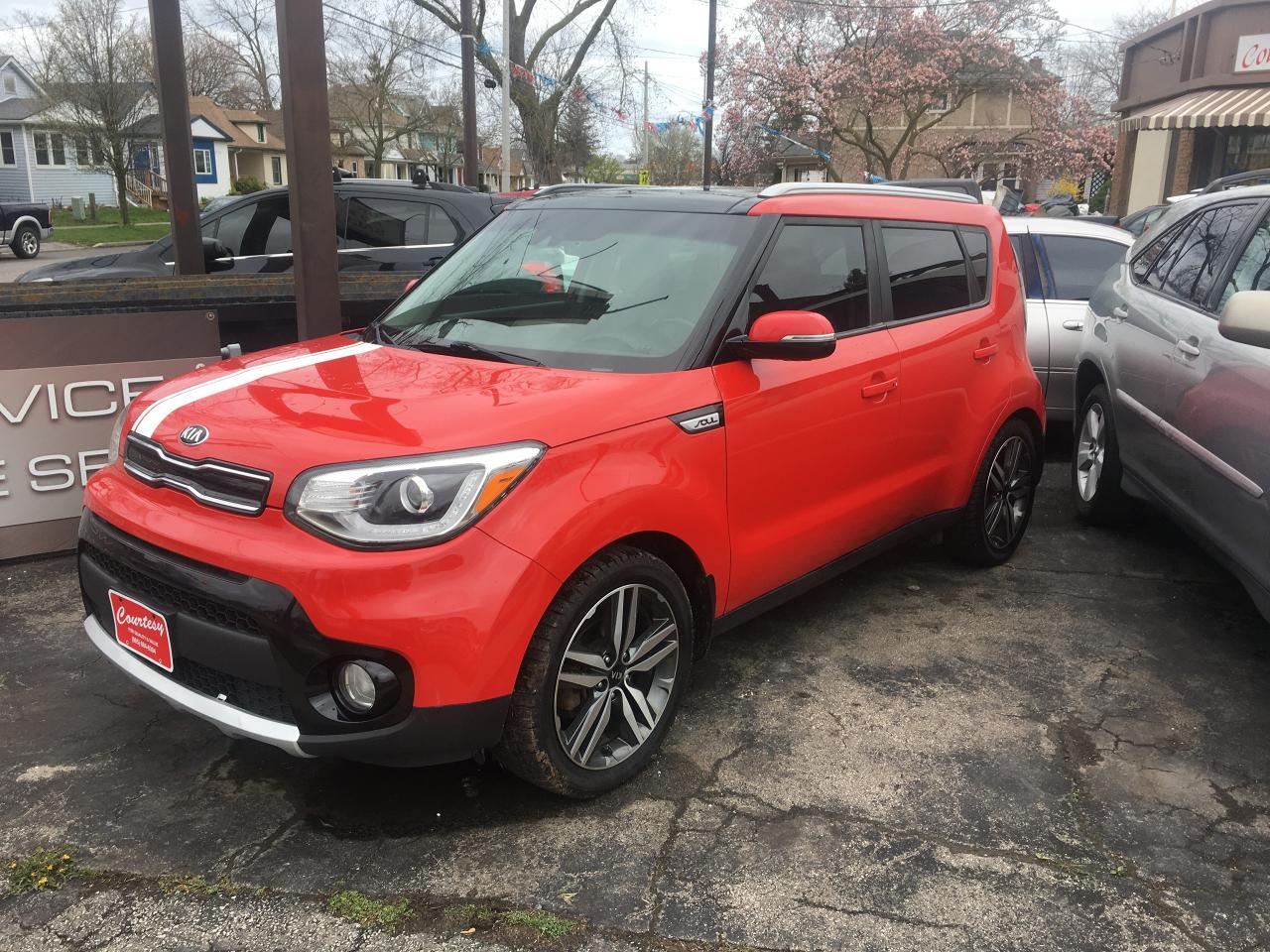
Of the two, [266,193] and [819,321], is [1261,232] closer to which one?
[819,321]

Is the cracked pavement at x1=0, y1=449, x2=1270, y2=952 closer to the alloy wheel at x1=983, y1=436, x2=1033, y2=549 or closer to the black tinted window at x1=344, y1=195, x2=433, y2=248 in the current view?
the alloy wheel at x1=983, y1=436, x2=1033, y2=549

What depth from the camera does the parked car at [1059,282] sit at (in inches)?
277

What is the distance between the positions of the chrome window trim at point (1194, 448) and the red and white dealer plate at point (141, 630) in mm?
3485

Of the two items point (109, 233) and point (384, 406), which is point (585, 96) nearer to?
point (109, 233)

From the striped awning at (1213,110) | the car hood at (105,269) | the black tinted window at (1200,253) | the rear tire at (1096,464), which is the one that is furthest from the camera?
the striped awning at (1213,110)

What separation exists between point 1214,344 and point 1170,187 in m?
22.7

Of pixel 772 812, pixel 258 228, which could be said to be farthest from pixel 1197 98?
pixel 772 812

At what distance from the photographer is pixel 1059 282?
7.25m

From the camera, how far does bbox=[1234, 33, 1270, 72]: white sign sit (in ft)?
66.3

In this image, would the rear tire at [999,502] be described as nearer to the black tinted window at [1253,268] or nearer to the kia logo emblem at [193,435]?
the black tinted window at [1253,268]

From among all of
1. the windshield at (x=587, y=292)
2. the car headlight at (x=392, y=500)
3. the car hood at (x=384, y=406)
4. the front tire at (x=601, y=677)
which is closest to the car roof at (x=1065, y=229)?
the windshield at (x=587, y=292)

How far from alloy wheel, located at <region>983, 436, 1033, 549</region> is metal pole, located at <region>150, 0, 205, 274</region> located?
5.11 meters

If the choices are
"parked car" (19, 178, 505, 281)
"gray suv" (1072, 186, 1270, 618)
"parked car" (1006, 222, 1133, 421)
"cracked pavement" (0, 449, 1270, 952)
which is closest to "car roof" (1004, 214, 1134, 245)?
"parked car" (1006, 222, 1133, 421)

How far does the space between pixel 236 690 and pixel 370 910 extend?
0.66 meters
